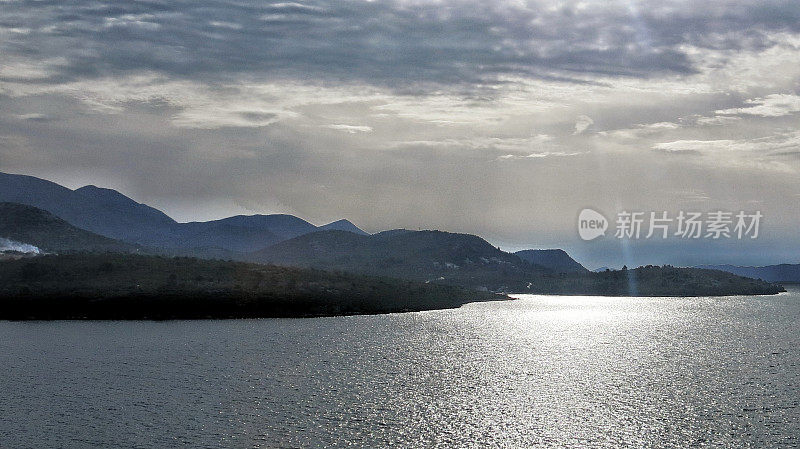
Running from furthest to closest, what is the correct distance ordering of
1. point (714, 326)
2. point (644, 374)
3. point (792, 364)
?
point (714, 326), point (792, 364), point (644, 374)

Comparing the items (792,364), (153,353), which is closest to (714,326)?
(792,364)

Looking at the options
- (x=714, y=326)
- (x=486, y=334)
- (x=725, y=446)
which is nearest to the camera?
(x=725, y=446)

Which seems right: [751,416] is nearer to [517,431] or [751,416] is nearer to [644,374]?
[517,431]

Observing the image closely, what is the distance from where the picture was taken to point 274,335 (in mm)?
139000

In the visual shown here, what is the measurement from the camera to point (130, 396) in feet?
217

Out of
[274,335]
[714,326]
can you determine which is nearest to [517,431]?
[274,335]

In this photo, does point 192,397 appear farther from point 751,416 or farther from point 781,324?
point 781,324

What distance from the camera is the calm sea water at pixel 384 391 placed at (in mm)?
51875

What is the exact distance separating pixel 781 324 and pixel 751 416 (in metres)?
161

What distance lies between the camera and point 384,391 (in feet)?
236

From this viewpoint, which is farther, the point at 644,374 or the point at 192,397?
the point at 644,374

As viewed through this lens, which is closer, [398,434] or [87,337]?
[398,434]

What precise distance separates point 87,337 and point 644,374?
97.6m

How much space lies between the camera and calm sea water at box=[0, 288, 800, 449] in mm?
51875
